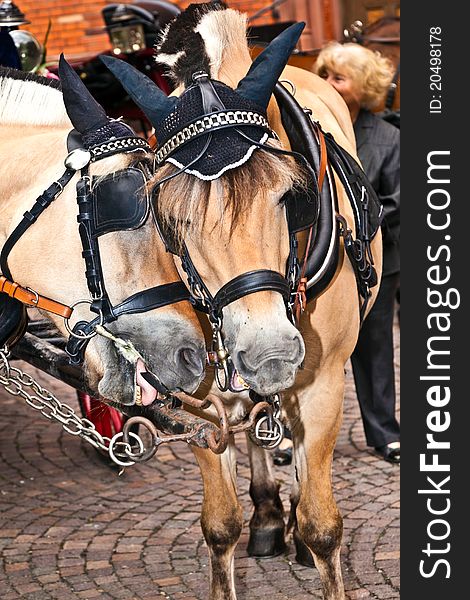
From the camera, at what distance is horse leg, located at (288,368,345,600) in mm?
3619

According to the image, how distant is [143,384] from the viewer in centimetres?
291

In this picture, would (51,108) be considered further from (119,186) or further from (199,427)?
(199,427)

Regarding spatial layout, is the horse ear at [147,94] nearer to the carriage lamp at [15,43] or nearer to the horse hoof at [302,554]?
the carriage lamp at [15,43]

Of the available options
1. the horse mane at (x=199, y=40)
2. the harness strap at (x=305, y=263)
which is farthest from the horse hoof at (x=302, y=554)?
the horse mane at (x=199, y=40)

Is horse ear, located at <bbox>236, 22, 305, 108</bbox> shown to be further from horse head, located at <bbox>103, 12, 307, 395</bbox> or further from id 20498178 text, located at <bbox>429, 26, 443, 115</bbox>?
id 20498178 text, located at <bbox>429, 26, 443, 115</bbox>

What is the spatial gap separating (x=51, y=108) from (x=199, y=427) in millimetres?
1030

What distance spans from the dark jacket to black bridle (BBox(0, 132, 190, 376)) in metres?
2.90

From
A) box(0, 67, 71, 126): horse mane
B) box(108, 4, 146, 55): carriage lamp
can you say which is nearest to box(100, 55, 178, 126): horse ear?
box(0, 67, 71, 126): horse mane

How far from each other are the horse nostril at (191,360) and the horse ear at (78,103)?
0.64 metres

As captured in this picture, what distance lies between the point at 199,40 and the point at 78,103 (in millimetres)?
406

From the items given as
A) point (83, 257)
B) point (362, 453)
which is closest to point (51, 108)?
point (83, 257)

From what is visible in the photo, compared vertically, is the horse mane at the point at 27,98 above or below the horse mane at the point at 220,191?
above

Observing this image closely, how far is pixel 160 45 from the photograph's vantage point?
3221mm

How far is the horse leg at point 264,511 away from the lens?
177 inches
